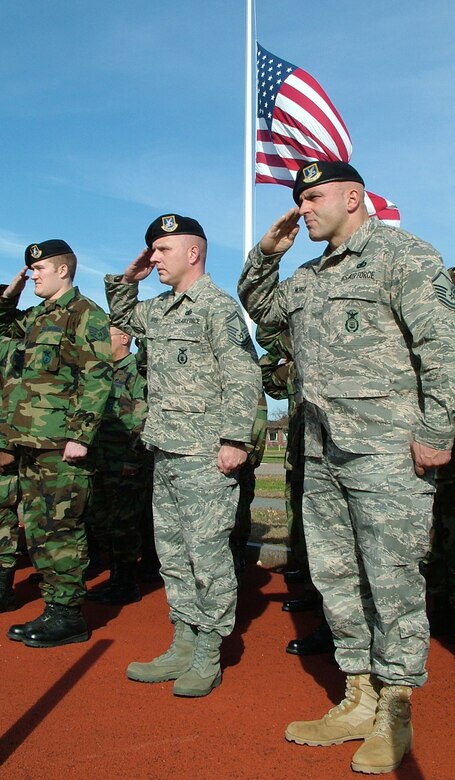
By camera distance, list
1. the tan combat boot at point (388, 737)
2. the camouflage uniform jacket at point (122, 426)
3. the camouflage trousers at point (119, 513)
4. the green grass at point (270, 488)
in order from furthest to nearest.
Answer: the green grass at point (270, 488) → the camouflage uniform jacket at point (122, 426) → the camouflage trousers at point (119, 513) → the tan combat boot at point (388, 737)

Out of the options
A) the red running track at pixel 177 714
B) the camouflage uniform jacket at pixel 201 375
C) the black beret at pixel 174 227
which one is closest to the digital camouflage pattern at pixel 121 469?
the red running track at pixel 177 714

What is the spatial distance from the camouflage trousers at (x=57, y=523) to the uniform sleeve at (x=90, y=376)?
9.7 inches

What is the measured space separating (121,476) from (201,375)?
2408 mm

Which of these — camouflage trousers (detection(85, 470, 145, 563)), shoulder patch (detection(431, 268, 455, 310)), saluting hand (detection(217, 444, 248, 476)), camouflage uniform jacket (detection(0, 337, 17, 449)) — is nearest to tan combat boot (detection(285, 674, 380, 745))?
saluting hand (detection(217, 444, 248, 476))

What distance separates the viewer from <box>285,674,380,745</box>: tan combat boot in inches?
117

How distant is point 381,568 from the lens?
2904 mm

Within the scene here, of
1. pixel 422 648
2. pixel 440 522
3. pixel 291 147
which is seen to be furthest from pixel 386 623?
pixel 291 147

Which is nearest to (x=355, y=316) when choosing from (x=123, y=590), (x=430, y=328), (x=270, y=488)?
(x=430, y=328)

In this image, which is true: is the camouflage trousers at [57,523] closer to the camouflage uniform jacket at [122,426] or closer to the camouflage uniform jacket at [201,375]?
the camouflage uniform jacket at [201,375]

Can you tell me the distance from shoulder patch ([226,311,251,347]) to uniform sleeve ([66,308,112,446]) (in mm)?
1054

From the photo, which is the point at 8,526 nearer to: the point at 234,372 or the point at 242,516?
the point at 242,516

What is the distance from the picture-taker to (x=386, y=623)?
113 inches

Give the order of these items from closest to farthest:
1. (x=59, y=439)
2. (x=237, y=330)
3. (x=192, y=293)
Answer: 1. (x=237, y=330)
2. (x=192, y=293)
3. (x=59, y=439)

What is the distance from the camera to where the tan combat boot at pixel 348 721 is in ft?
9.75
